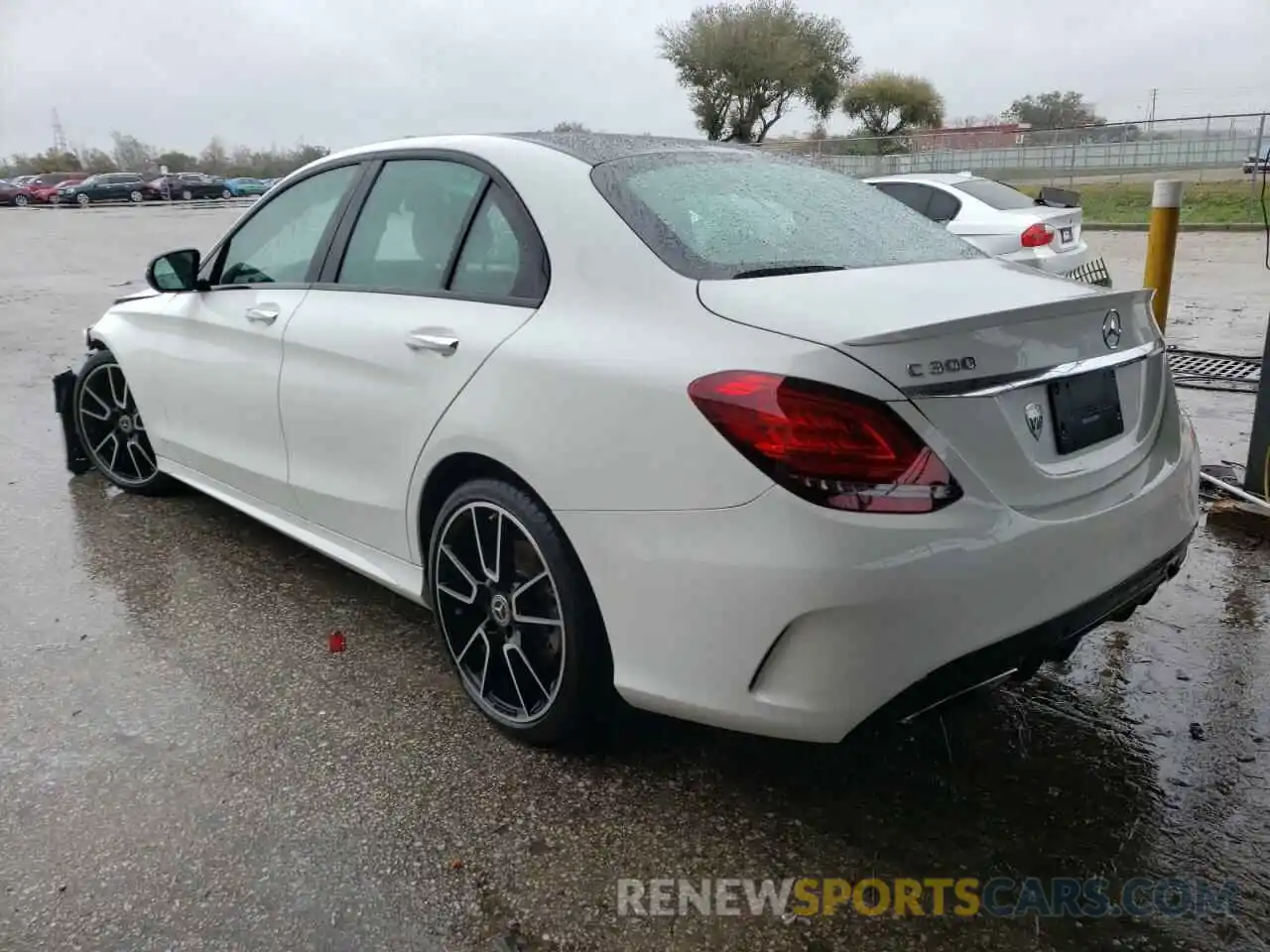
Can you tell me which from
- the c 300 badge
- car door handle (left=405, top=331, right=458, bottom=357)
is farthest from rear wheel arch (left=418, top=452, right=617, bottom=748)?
the c 300 badge

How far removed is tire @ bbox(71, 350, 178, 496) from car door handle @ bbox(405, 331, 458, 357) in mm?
2416

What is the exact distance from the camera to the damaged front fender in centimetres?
515

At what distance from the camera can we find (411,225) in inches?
127

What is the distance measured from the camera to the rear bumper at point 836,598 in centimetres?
202

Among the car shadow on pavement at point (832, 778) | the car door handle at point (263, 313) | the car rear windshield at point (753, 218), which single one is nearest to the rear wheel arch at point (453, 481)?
the car shadow on pavement at point (832, 778)

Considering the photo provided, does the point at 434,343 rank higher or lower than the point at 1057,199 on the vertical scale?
lower

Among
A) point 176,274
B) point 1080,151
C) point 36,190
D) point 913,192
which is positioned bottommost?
point 176,274

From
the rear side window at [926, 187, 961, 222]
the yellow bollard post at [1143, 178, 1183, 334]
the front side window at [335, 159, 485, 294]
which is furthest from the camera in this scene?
the rear side window at [926, 187, 961, 222]

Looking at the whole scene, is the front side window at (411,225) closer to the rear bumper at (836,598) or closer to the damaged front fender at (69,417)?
the rear bumper at (836,598)

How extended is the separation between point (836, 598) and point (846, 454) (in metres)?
0.28

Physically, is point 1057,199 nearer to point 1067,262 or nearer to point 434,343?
point 1067,262

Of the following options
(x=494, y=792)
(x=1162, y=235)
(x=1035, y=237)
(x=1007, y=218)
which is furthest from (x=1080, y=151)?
(x=494, y=792)

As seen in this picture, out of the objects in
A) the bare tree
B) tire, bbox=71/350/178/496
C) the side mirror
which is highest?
the bare tree

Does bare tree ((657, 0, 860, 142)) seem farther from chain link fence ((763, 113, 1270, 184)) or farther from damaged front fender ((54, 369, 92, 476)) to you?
damaged front fender ((54, 369, 92, 476))
